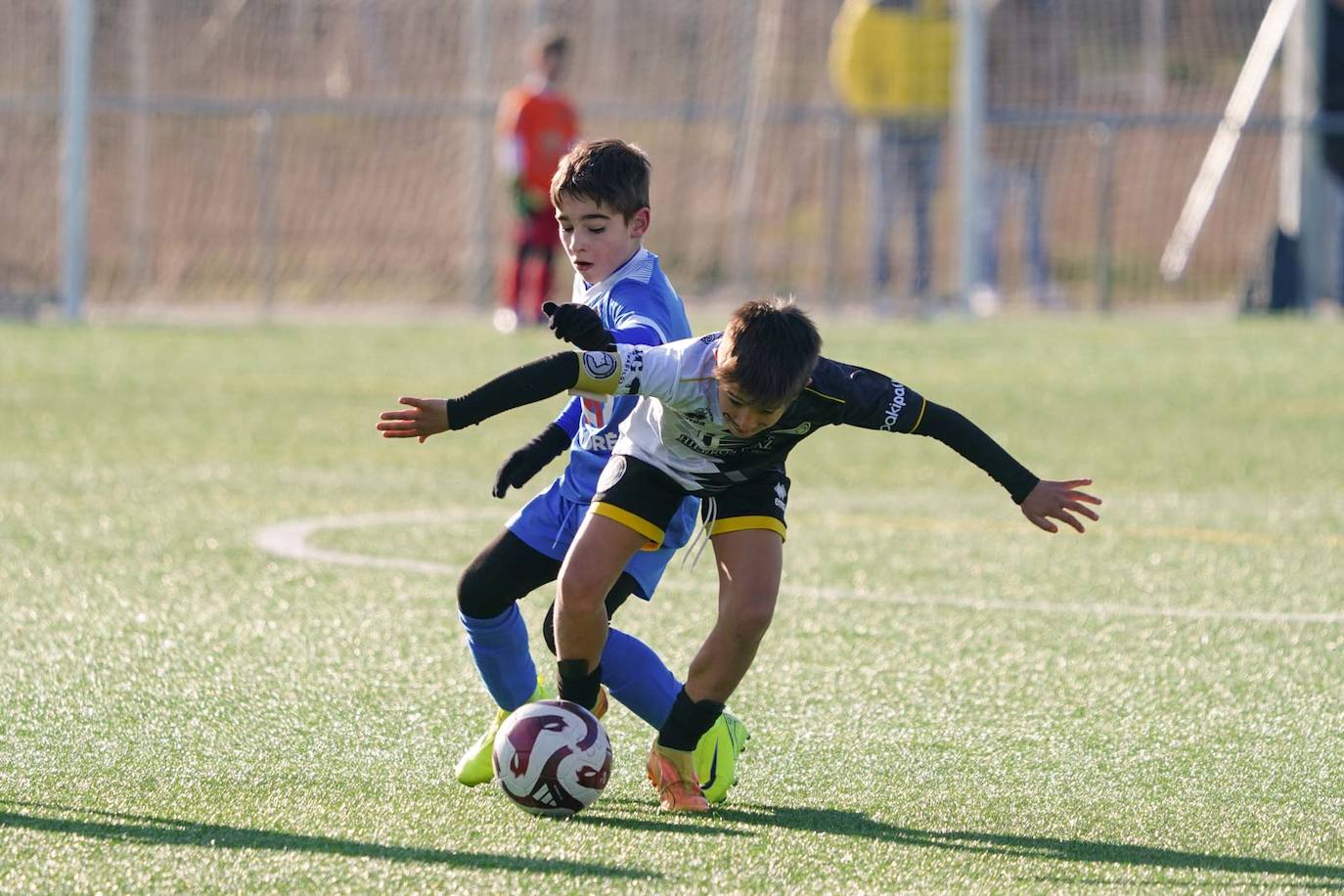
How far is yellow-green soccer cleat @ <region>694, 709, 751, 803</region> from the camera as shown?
4352 millimetres

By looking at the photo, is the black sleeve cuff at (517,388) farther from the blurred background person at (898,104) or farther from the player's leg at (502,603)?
the blurred background person at (898,104)

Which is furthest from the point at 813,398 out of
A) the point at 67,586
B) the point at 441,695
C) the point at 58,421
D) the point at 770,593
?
the point at 58,421

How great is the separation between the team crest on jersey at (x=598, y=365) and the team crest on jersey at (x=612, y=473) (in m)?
0.35

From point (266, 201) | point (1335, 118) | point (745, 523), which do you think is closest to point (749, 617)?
point (745, 523)

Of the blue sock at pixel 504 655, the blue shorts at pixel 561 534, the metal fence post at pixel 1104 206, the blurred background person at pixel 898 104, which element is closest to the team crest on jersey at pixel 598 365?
the blue shorts at pixel 561 534

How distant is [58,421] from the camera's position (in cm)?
1123

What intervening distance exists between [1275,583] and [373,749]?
139 inches

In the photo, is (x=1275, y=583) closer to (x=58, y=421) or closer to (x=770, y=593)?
(x=770, y=593)

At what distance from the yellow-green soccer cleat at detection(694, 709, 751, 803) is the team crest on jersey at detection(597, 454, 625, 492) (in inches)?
21.2

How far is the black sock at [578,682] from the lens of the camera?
4516 millimetres

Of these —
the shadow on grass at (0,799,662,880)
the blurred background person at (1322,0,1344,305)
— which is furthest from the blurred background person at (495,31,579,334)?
the shadow on grass at (0,799,662,880)

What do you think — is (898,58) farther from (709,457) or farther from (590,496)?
(709,457)

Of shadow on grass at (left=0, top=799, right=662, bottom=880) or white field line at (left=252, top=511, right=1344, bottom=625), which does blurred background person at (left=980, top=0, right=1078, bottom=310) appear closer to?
white field line at (left=252, top=511, right=1344, bottom=625)

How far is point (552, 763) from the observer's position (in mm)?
4168
